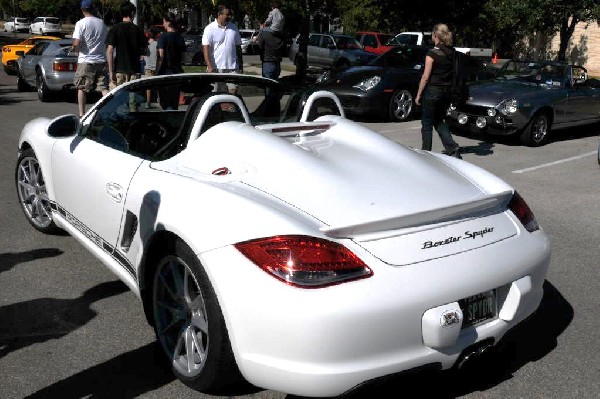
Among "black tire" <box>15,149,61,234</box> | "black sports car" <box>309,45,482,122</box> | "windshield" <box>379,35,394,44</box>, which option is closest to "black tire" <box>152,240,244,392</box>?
"black tire" <box>15,149,61,234</box>

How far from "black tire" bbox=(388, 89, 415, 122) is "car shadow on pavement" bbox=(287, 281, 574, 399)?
29.0ft

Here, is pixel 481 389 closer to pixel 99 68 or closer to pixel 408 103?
pixel 99 68

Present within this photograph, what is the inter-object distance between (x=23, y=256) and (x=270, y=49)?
8886 mm

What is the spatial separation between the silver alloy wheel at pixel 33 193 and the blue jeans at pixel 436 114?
5.09 m

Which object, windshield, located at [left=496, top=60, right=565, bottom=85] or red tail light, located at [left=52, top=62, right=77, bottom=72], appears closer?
windshield, located at [left=496, top=60, right=565, bottom=85]

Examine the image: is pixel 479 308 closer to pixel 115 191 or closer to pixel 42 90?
pixel 115 191

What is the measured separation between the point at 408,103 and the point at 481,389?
1021cm

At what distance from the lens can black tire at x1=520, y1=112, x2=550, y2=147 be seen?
418 inches

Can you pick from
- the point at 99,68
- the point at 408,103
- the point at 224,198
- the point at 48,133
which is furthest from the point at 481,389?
the point at 408,103

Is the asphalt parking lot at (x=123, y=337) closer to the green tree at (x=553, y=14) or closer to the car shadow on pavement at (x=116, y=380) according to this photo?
the car shadow on pavement at (x=116, y=380)

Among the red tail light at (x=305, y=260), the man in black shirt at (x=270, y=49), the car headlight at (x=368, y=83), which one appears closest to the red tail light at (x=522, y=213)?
the red tail light at (x=305, y=260)

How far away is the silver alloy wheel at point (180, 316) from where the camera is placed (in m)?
3.07

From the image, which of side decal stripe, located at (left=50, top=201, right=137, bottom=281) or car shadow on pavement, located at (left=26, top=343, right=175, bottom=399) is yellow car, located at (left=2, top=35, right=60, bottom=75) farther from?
car shadow on pavement, located at (left=26, top=343, right=175, bottom=399)

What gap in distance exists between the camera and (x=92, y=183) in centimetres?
404
